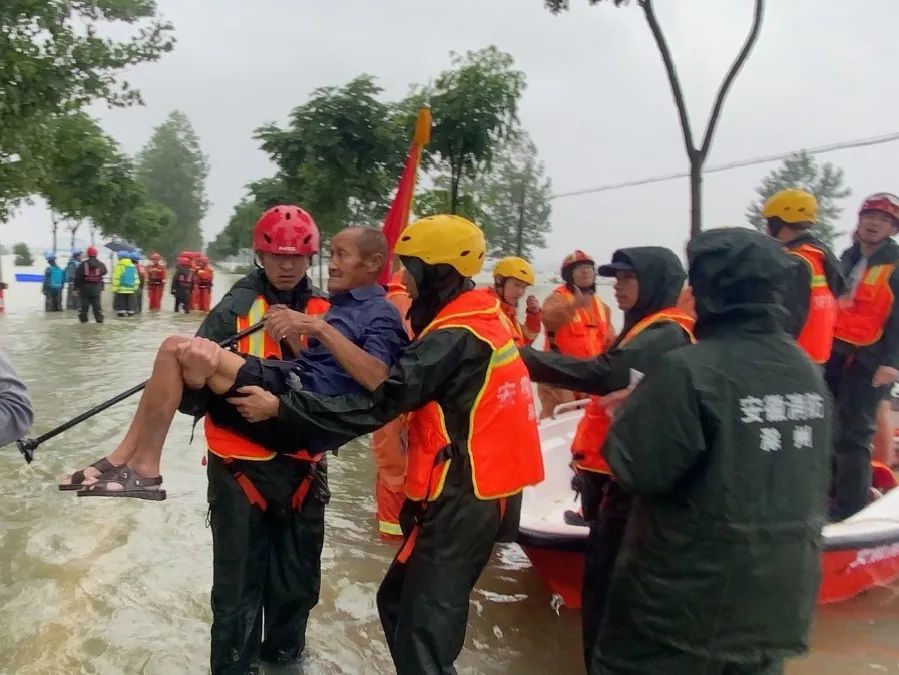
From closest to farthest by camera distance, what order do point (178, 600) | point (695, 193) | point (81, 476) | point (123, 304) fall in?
point (81, 476)
point (178, 600)
point (695, 193)
point (123, 304)

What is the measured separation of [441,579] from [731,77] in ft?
26.3

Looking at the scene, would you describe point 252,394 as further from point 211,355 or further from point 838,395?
point 838,395

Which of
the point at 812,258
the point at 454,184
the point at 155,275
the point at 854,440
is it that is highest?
the point at 454,184

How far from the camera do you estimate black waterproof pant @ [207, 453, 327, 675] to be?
332cm

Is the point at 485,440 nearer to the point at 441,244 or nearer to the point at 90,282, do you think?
the point at 441,244

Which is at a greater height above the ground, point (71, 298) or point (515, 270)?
point (515, 270)

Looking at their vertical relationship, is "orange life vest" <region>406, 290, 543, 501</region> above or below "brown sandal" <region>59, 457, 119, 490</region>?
above

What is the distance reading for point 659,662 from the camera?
7.76 feet

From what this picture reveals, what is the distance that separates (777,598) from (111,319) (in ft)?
71.2

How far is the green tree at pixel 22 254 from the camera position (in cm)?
5806

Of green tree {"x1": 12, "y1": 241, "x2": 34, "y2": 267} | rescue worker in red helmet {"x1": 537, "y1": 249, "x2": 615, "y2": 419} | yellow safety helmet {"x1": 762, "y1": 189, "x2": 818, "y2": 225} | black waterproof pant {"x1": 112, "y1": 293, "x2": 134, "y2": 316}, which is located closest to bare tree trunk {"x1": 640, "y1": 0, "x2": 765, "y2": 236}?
rescue worker in red helmet {"x1": 537, "y1": 249, "x2": 615, "y2": 419}

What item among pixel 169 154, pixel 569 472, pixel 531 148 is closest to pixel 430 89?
pixel 569 472

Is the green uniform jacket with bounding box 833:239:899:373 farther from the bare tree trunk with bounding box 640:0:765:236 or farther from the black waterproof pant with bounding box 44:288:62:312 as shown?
the black waterproof pant with bounding box 44:288:62:312

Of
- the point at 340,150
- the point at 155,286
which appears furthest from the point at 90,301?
the point at 340,150
